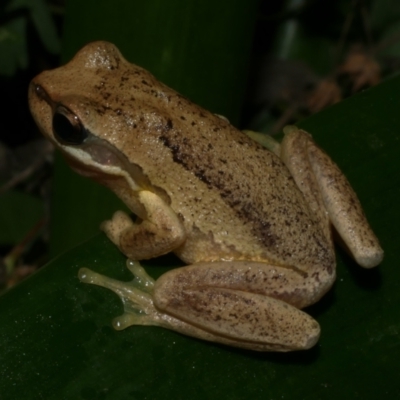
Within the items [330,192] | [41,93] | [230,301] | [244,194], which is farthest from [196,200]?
[41,93]

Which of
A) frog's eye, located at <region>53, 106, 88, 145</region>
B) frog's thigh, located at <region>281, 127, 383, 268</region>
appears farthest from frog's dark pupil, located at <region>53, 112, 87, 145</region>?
frog's thigh, located at <region>281, 127, 383, 268</region>

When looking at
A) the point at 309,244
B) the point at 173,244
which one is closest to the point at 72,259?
the point at 173,244

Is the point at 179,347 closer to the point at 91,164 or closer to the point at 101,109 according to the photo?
the point at 91,164

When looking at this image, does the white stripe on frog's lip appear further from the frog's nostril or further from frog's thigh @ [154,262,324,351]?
frog's thigh @ [154,262,324,351]

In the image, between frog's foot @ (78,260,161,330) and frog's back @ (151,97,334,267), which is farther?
frog's back @ (151,97,334,267)

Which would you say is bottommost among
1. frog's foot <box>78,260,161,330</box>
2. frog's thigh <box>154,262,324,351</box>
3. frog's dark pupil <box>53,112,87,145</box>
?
frog's foot <box>78,260,161,330</box>

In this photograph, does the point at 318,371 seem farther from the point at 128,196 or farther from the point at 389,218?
the point at 128,196

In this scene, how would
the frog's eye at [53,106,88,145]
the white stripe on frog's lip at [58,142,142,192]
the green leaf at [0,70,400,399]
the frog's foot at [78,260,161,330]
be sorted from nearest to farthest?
1. the green leaf at [0,70,400,399]
2. the frog's foot at [78,260,161,330]
3. the frog's eye at [53,106,88,145]
4. the white stripe on frog's lip at [58,142,142,192]
